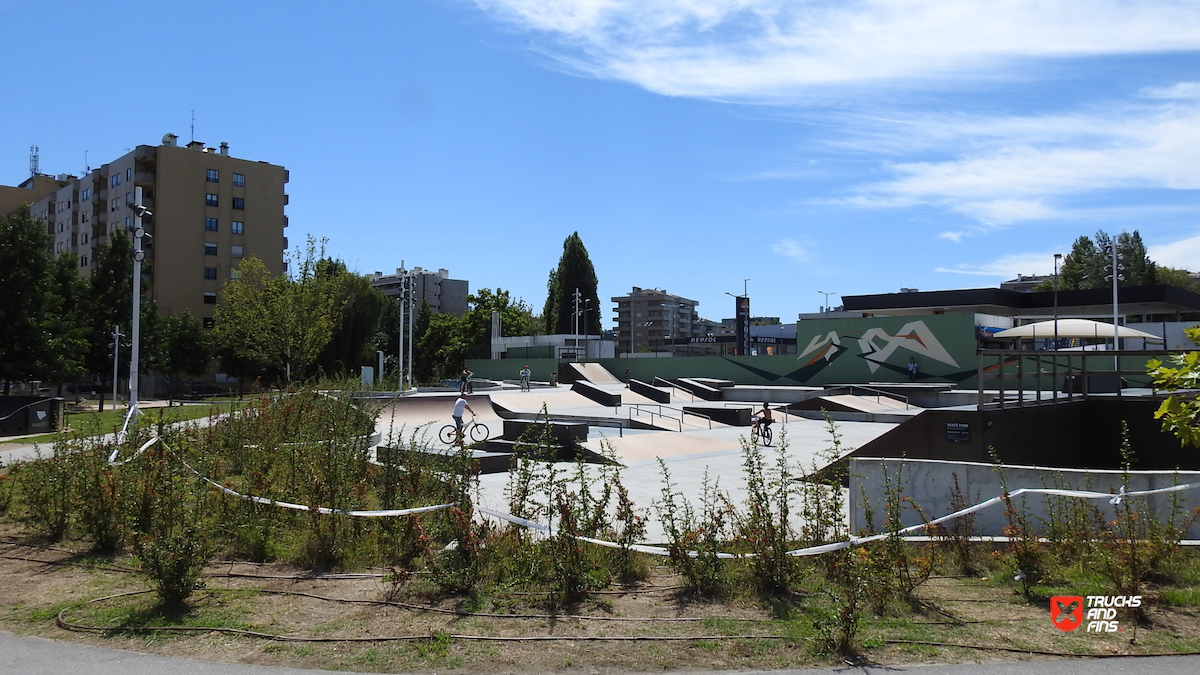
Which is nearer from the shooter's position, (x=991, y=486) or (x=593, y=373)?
(x=991, y=486)

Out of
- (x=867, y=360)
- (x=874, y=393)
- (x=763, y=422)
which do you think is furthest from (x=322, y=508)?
(x=867, y=360)

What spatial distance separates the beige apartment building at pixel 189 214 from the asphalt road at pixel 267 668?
6247 cm

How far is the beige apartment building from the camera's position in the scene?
62219 millimetres

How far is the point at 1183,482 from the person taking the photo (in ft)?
27.0

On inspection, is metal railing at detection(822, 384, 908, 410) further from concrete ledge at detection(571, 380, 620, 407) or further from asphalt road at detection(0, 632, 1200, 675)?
asphalt road at detection(0, 632, 1200, 675)

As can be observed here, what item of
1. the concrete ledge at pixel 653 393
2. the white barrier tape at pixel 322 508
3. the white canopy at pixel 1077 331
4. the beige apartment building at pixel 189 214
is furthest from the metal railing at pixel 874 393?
the beige apartment building at pixel 189 214

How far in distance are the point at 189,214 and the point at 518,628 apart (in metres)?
68.2

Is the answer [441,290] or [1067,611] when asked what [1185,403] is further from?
[441,290]

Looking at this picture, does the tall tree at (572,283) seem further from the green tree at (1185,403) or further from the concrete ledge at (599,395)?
the green tree at (1185,403)

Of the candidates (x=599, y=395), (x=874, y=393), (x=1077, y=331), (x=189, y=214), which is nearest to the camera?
(x=1077, y=331)

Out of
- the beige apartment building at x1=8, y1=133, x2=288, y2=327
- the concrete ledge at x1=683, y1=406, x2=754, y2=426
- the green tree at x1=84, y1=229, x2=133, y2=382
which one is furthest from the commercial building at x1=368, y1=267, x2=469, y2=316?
the concrete ledge at x1=683, y1=406, x2=754, y2=426

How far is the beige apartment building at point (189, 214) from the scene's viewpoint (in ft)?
204

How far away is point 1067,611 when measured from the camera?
221 inches

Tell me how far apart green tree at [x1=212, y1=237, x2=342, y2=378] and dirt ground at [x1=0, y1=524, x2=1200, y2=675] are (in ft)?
108
